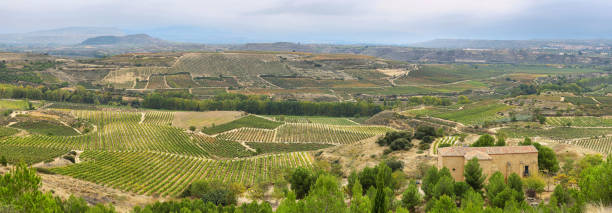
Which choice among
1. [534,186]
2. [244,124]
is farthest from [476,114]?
[534,186]

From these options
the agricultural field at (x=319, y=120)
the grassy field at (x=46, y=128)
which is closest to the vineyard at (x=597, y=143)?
the agricultural field at (x=319, y=120)

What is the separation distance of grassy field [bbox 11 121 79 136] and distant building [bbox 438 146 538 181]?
78.3 metres

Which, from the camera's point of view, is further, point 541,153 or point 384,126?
point 384,126

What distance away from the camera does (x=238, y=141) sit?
9319 centimetres

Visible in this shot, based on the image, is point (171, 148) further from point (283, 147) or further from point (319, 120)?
point (319, 120)

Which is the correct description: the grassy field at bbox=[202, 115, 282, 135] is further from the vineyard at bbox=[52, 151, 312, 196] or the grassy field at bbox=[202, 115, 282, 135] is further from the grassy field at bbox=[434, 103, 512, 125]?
the grassy field at bbox=[434, 103, 512, 125]

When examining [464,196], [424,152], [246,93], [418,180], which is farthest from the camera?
[246,93]

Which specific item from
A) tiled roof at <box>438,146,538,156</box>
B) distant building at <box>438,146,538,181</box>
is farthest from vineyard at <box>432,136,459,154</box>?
distant building at <box>438,146,538,181</box>

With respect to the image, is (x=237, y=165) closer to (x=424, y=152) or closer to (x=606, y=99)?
(x=424, y=152)

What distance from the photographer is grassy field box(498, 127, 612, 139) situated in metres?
84.0

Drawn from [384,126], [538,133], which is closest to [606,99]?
[538,133]

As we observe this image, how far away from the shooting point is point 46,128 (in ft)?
300

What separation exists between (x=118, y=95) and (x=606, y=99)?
530 feet

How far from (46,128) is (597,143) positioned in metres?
108
